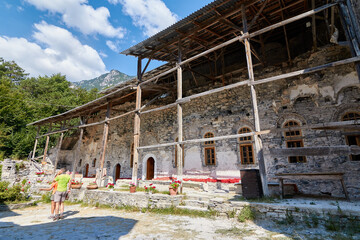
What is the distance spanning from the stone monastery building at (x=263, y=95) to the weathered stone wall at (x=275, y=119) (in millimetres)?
37

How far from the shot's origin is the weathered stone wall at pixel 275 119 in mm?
7086

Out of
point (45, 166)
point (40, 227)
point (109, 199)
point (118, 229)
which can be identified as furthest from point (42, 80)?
point (118, 229)

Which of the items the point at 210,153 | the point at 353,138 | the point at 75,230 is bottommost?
the point at 75,230

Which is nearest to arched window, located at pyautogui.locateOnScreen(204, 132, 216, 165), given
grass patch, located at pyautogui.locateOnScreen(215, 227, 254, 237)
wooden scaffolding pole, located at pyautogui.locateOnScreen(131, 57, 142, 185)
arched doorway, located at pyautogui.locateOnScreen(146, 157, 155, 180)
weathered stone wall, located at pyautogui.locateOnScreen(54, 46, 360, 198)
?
weathered stone wall, located at pyautogui.locateOnScreen(54, 46, 360, 198)

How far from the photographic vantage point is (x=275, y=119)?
8414mm

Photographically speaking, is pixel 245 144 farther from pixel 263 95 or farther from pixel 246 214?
pixel 246 214

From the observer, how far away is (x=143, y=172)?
A: 12.8 metres

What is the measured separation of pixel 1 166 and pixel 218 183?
13.8 m

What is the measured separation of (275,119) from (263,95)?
130 centimetres

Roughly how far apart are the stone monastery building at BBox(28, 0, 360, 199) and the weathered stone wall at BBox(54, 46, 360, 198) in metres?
0.04

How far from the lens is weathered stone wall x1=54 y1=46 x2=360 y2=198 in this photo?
709 centimetres

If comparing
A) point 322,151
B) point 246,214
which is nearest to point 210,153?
point 246,214

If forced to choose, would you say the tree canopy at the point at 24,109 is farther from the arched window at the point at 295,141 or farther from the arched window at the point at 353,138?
the arched window at the point at 353,138

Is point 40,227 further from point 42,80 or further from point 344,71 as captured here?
point 42,80
